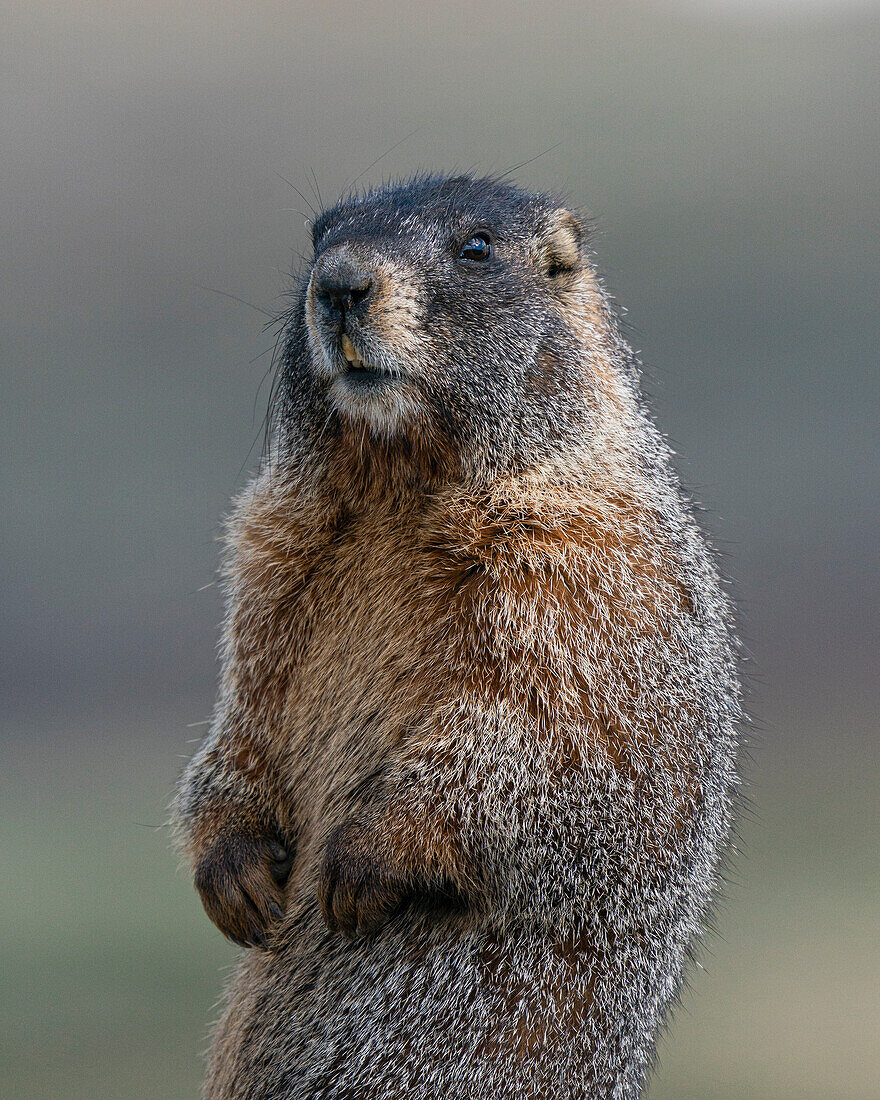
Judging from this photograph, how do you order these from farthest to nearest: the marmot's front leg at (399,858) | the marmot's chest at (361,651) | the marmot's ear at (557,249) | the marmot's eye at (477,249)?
the marmot's ear at (557,249)
the marmot's eye at (477,249)
the marmot's chest at (361,651)
the marmot's front leg at (399,858)

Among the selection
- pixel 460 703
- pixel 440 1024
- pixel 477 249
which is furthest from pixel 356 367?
pixel 440 1024

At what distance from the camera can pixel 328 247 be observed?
2.23 metres

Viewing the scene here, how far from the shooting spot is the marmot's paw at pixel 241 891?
2.26 meters

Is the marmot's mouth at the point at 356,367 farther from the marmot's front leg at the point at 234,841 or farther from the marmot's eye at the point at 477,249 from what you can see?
the marmot's front leg at the point at 234,841

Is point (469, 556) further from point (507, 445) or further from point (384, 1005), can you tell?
point (384, 1005)

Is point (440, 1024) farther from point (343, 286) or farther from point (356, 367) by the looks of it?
point (343, 286)

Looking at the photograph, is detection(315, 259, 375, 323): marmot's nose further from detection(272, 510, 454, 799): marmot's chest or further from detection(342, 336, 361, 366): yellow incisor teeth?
detection(272, 510, 454, 799): marmot's chest

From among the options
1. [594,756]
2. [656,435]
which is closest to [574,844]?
[594,756]

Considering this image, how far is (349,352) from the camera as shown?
2.10 metres

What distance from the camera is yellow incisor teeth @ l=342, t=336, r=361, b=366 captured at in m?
2.09

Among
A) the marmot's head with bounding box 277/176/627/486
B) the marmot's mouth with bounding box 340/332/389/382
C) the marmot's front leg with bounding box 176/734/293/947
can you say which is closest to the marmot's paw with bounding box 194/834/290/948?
the marmot's front leg with bounding box 176/734/293/947

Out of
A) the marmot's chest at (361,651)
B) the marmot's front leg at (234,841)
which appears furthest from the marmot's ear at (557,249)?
the marmot's front leg at (234,841)

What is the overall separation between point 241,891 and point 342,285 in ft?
4.01

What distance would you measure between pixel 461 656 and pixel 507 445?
425 millimetres
